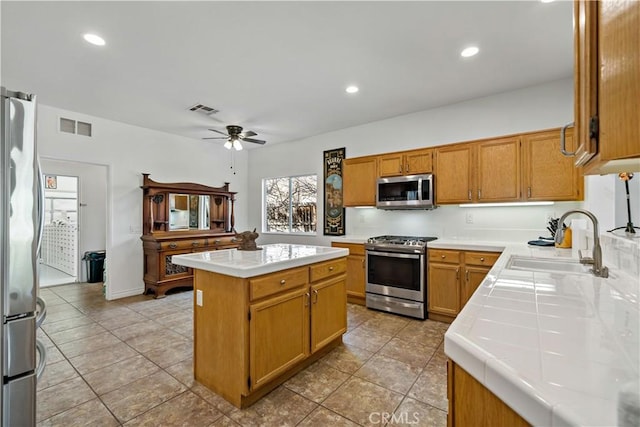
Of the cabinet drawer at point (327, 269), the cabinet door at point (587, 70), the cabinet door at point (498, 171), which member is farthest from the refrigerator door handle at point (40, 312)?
the cabinet door at point (498, 171)

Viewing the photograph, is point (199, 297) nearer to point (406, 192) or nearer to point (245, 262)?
point (245, 262)

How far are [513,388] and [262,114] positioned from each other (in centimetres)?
424

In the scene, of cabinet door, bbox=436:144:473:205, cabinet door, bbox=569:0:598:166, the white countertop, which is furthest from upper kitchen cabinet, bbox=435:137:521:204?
cabinet door, bbox=569:0:598:166

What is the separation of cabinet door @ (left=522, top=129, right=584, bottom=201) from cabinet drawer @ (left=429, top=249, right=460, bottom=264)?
973mm

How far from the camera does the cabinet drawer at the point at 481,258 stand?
10.2ft

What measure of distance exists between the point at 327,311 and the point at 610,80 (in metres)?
2.36

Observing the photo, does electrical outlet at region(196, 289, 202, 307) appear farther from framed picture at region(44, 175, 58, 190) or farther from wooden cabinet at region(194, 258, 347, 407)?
framed picture at region(44, 175, 58, 190)

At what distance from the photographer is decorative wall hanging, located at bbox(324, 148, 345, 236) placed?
197 inches

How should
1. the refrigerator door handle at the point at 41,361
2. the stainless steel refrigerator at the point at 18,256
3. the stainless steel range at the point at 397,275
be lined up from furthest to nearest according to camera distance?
the stainless steel range at the point at 397,275 → the refrigerator door handle at the point at 41,361 → the stainless steel refrigerator at the point at 18,256

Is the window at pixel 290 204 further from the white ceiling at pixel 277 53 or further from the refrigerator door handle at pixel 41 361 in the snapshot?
the refrigerator door handle at pixel 41 361

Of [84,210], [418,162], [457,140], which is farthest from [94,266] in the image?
[457,140]

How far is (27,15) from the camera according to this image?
84.1 inches

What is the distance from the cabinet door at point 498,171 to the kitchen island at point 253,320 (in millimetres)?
2228

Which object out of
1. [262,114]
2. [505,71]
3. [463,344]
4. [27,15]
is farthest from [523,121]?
[27,15]
